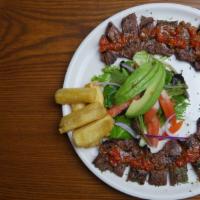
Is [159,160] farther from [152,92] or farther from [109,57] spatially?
[109,57]

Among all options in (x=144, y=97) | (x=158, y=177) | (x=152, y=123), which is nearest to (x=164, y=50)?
(x=144, y=97)

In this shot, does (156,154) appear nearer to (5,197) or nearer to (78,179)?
(78,179)

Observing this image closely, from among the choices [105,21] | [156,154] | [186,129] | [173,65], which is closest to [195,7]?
[173,65]

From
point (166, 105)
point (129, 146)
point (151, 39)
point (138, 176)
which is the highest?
point (151, 39)

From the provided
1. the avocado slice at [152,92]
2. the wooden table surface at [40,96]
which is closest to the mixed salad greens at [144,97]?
the avocado slice at [152,92]

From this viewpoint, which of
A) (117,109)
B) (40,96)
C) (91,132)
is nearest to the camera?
(91,132)

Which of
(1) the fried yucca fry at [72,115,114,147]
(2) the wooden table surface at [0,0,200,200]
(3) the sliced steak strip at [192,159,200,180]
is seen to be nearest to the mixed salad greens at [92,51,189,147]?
(1) the fried yucca fry at [72,115,114,147]

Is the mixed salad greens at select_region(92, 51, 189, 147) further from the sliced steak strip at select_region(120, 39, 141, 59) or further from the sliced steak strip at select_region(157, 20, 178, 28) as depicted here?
the sliced steak strip at select_region(157, 20, 178, 28)
